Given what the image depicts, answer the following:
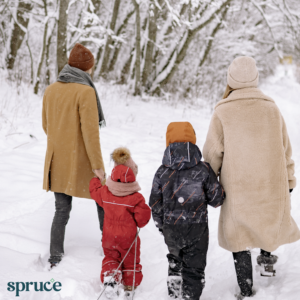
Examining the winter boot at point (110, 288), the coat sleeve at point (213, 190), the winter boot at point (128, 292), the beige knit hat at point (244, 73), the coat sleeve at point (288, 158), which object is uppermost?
the beige knit hat at point (244, 73)

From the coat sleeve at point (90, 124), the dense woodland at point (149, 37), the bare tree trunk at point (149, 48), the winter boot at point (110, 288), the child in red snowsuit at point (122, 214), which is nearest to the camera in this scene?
the winter boot at point (110, 288)

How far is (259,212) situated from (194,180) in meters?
0.55

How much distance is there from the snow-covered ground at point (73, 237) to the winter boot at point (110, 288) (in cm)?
11

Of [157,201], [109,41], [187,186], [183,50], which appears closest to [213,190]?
[187,186]

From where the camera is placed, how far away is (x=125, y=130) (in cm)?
693

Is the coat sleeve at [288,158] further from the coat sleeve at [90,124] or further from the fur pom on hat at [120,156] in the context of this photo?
the coat sleeve at [90,124]

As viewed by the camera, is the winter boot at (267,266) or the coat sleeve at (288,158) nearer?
the coat sleeve at (288,158)

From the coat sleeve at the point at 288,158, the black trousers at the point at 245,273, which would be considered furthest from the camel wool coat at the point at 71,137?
the coat sleeve at the point at 288,158

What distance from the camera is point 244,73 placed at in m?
2.28

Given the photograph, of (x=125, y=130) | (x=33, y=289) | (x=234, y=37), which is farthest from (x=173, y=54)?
(x=33, y=289)

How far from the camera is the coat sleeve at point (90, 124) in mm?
2600

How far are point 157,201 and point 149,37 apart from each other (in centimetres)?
988

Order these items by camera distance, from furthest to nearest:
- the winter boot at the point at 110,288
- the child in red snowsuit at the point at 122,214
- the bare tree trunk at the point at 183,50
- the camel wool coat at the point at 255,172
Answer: the bare tree trunk at the point at 183,50 < the child in red snowsuit at the point at 122,214 < the winter boot at the point at 110,288 < the camel wool coat at the point at 255,172

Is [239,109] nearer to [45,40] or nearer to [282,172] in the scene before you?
[282,172]
